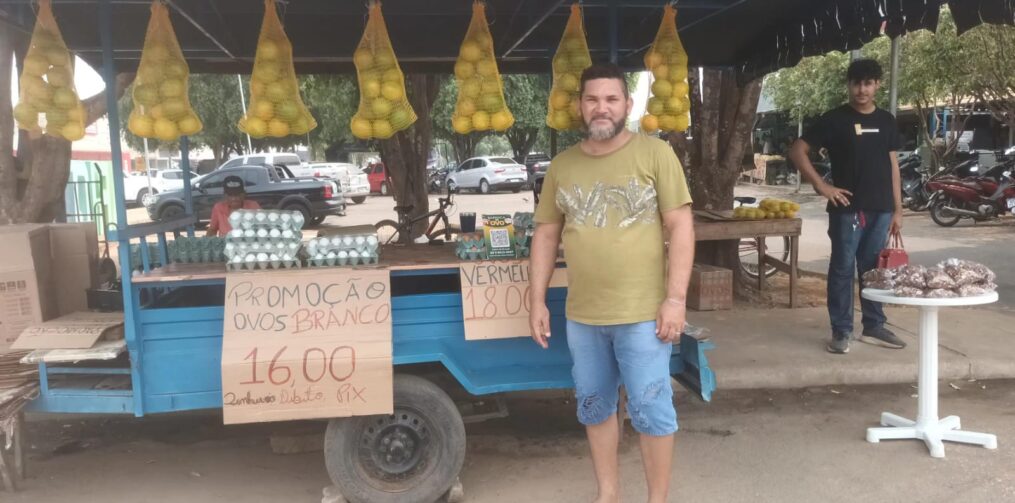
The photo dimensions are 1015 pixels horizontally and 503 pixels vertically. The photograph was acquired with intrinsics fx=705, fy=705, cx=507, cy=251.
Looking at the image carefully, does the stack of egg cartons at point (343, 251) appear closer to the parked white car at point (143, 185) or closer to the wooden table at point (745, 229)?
the wooden table at point (745, 229)

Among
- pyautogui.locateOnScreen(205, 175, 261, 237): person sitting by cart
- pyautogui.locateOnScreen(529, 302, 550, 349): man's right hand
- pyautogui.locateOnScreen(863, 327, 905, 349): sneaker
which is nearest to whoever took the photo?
pyautogui.locateOnScreen(529, 302, 550, 349): man's right hand

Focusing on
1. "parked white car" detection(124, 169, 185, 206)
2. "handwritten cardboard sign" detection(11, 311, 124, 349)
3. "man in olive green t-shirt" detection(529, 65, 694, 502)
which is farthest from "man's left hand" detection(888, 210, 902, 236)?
"parked white car" detection(124, 169, 185, 206)

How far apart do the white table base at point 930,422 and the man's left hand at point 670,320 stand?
1.97m

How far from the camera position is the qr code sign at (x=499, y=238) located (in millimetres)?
3623

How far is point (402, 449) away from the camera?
11.2ft

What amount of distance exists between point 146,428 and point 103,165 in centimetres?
2021

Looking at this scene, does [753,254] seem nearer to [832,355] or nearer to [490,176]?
[832,355]

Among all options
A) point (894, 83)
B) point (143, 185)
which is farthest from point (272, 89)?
point (143, 185)

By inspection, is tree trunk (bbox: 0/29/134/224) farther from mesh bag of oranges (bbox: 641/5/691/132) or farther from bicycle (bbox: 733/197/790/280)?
bicycle (bbox: 733/197/790/280)

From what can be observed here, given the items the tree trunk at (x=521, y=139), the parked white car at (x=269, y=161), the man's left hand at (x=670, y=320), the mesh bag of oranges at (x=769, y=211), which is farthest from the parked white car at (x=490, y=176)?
the man's left hand at (x=670, y=320)

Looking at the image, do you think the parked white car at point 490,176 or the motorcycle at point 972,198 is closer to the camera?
the motorcycle at point 972,198

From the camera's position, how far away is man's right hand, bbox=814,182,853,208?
5.02 meters

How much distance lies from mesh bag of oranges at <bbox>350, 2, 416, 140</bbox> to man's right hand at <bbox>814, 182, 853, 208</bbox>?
10.4 feet

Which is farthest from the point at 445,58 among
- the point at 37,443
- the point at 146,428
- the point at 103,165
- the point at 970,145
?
the point at 970,145
